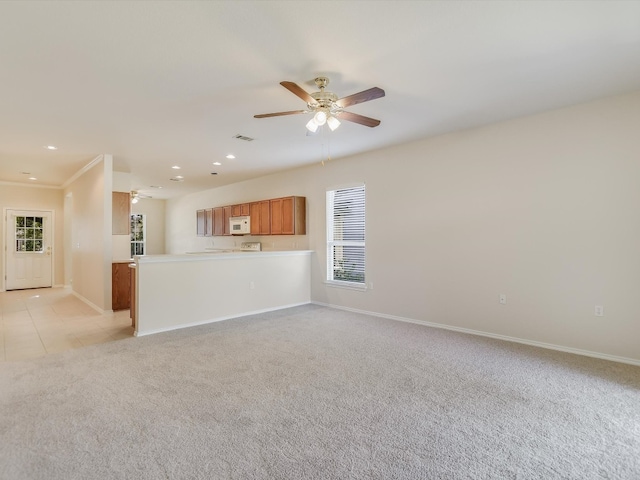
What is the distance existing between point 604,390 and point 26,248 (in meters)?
11.0

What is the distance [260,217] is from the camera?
7.31m

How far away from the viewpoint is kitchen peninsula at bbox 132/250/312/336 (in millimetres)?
4406

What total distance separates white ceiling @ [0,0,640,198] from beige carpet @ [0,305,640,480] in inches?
104

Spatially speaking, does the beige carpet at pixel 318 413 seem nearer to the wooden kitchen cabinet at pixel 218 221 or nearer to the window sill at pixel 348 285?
the window sill at pixel 348 285

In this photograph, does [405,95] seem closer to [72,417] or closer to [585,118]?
[585,118]

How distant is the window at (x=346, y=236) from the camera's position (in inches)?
226

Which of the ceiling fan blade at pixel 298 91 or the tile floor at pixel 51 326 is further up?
the ceiling fan blade at pixel 298 91

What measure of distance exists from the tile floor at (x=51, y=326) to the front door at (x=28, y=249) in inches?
52.2

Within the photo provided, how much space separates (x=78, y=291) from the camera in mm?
7121

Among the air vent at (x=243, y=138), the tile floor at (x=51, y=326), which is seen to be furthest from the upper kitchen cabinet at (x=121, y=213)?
the air vent at (x=243, y=138)

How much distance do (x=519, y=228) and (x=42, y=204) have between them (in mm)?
10347

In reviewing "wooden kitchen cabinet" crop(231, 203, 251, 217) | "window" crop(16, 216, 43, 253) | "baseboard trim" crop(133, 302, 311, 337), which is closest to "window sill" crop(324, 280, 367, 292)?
"baseboard trim" crop(133, 302, 311, 337)

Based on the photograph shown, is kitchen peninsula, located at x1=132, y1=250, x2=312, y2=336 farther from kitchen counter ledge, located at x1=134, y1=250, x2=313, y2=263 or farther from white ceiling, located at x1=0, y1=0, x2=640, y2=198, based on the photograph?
white ceiling, located at x1=0, y1=0, x2=640, y2=198

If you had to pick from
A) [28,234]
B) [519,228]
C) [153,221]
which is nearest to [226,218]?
[153,221]
